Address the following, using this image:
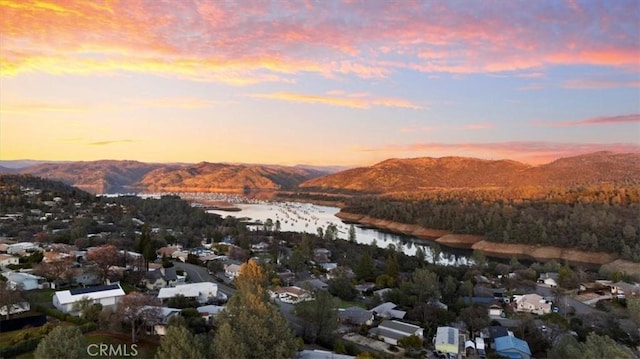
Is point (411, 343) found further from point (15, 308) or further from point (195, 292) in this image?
point (15, 308)

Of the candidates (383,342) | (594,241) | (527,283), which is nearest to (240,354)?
(383,342)

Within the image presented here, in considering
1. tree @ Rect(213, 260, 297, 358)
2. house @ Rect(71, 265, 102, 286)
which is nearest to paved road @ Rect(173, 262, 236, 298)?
house @ Rect(71, 265, 102, 286)

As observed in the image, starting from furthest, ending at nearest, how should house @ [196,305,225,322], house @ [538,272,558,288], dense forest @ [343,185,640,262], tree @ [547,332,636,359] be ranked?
dense forest @ [343,185,640,262], house @ [538,272,558,288], house @ [196,305,225,322], tree @ [547,332,636,359]

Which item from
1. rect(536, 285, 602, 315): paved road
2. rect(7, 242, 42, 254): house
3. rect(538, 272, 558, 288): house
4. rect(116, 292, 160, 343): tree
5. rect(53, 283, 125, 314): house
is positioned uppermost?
rect(116, 292, 160, 343): tree

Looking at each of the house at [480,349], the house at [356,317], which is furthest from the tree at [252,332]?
the house at [480,349]

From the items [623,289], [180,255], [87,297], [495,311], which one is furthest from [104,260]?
[623,289]

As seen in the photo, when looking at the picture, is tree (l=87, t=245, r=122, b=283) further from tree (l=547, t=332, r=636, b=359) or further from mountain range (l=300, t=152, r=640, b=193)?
mountain range (l=300, t=152, r=640, b=193)
